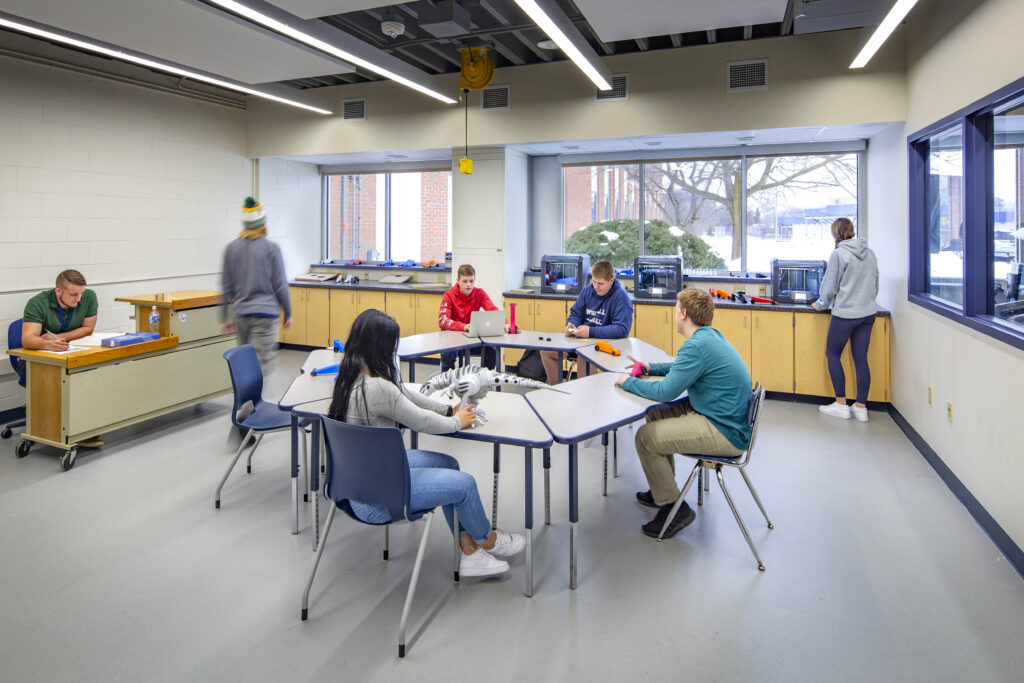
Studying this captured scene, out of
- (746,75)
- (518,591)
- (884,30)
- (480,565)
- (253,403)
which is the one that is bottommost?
(518,591)

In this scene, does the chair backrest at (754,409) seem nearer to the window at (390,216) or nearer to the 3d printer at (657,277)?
the 3d printer at (657,277)

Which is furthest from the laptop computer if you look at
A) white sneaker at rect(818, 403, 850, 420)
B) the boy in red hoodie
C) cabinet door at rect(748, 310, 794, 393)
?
white sneaker at rect(818, 403, 850, 420)

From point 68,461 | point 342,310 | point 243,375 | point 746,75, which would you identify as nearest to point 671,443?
point 243,375

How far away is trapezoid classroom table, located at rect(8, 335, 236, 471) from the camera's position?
13.1 ft

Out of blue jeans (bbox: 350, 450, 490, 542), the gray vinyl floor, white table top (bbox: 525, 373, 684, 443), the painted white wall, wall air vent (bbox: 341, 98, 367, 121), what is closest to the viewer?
the gray vinyl floor

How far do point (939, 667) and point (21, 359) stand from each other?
5476mm

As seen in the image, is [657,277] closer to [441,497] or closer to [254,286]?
[254,286]

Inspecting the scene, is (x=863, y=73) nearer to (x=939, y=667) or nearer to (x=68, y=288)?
(x=939, y=667)

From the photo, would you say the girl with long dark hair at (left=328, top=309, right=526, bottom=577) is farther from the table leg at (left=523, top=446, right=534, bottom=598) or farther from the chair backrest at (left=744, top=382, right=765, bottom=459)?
the chair backrest at (left=744, top=382, right=765, bottom=459)

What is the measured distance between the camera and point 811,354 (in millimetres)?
5551

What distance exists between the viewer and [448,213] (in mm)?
8109

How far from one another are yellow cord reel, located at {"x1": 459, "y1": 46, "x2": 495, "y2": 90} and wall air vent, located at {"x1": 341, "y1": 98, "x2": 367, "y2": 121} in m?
1.62

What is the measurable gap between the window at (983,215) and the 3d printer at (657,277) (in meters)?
2.33

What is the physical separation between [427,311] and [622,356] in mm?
3730
